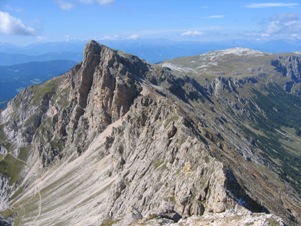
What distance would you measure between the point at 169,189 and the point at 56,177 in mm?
103439

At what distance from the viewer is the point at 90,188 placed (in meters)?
146

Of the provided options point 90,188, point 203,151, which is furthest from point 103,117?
point 203,151

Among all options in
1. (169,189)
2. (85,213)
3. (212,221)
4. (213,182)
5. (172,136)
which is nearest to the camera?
(212,221)

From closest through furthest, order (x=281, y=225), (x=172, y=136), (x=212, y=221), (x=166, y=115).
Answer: (x=281, y=225)
(x=212, y=221)
(x=172, y=136)
(x=166, y=115)

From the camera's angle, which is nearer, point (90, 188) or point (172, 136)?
point (172, 136)

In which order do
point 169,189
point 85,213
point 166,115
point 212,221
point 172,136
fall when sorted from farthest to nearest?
point 166,115
point 85,213
point 172,136
point 169,189
point 212,221

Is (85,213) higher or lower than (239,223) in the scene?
lower

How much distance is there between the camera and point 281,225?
40.3 metres

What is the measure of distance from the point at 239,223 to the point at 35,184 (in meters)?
170

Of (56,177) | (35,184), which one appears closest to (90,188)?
(56,177)

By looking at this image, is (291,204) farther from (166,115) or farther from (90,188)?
(90,188)

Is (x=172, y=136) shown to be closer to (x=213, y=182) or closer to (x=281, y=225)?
(x=213, y=182)

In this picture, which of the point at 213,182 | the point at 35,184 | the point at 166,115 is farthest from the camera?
the point at 35,184

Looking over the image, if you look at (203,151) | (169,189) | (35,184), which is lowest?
(35,184)
